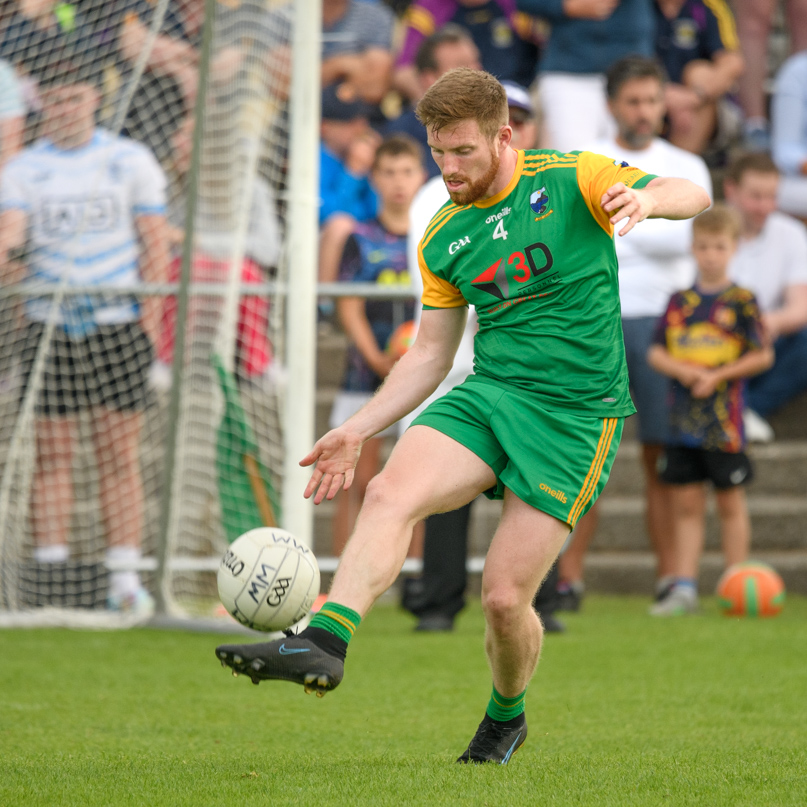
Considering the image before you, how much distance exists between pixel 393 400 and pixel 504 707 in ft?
3.47

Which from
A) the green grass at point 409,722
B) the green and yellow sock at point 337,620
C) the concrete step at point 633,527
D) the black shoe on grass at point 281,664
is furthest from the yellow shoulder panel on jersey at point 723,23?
the black shoe on grass at point 281,664

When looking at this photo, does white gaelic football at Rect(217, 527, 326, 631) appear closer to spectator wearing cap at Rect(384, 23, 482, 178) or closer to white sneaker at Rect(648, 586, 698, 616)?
white sneaker at Rect(648, 586, 698, 616)

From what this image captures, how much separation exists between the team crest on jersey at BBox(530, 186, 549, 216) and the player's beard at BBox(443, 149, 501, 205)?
0.15 metres

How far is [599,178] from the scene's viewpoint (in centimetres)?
413

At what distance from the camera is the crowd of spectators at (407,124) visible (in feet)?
27.1

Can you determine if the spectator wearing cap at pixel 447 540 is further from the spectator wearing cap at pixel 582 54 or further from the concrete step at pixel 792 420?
the concrete step at pixel 792 420

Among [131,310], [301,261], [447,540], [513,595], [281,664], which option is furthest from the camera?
[131,310]

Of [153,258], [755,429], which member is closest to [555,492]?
[153,258]

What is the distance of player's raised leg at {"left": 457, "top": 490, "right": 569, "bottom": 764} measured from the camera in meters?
4.03

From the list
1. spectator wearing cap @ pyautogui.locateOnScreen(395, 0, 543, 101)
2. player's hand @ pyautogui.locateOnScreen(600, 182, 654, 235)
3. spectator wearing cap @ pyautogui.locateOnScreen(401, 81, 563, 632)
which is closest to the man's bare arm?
spectator wearing cap @ pyautogui.locateOnScreen(401, 81, 563, 632)

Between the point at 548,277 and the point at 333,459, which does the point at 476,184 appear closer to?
the point at 548,277

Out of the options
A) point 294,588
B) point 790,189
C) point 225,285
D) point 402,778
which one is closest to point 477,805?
point 402,778

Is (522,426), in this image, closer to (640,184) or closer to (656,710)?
(640,184)

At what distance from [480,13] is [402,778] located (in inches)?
347
